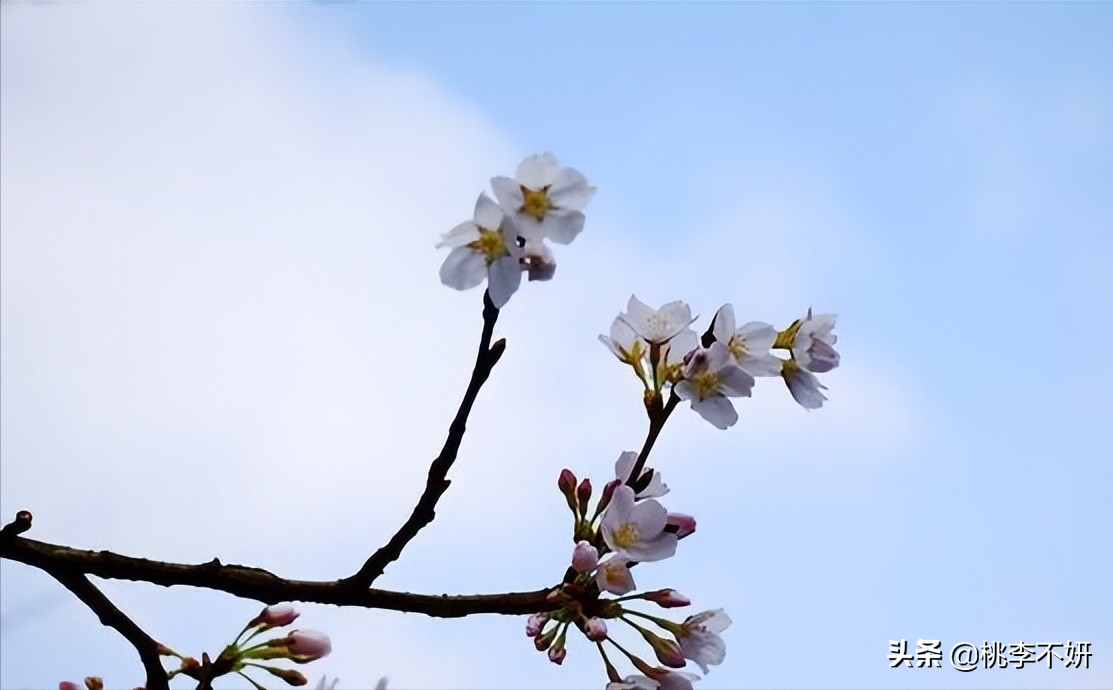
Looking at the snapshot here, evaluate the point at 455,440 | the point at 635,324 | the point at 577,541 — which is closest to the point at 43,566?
the point at 455,440

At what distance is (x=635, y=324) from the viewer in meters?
1.13

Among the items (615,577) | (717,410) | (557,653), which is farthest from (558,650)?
(717,410)

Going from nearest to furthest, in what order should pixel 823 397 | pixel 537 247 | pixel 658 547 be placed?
pixel 537 247
pixel 658 547
pixel 823 397

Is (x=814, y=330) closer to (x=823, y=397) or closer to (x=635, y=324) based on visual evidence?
(x=823, y=397)

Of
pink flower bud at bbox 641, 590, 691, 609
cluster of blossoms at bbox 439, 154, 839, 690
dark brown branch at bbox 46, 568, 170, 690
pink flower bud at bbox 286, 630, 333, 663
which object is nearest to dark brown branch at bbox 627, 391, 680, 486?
cluster of blossoms at bbox 439, 154, 839, 690

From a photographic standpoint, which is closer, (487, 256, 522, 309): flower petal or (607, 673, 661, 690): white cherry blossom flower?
(487, 256, 522, 309): flower petal

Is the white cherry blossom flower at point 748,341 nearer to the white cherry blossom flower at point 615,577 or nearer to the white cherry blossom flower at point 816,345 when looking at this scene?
the white cherry blossom flower at point 816,345

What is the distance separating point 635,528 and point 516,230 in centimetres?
35

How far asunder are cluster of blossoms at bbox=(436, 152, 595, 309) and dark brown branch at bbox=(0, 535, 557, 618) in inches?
12.1

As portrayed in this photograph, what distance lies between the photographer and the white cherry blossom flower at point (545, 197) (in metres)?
0.92

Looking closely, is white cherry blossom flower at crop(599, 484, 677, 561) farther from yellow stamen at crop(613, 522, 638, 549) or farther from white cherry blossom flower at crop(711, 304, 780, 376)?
white cherry blossom flower at crop(711, 304, 780, 376)

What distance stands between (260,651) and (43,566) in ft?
0.81

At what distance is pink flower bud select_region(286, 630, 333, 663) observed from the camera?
43.3 inches

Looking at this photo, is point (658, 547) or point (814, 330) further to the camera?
point (814, 330)
